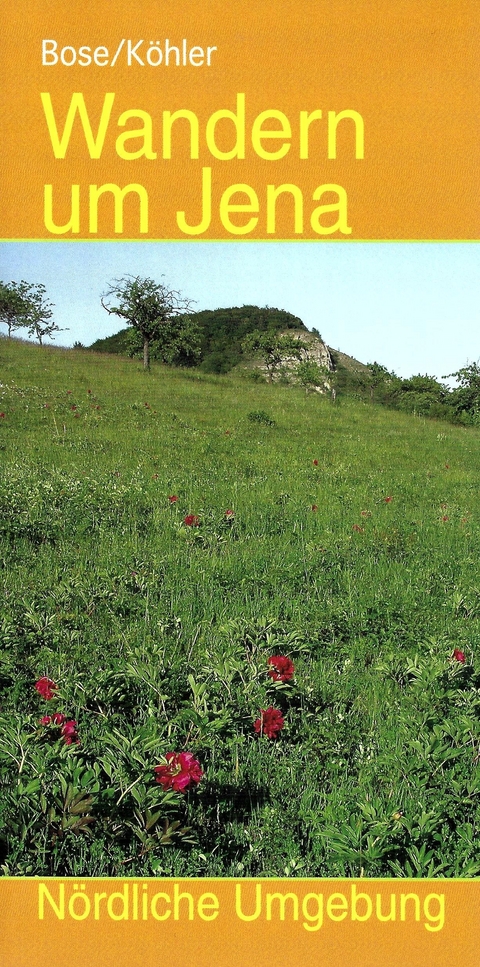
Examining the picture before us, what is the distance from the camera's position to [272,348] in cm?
4200

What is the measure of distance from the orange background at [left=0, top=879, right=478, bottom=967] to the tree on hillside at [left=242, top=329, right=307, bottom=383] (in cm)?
3770

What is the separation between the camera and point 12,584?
5.26 meters

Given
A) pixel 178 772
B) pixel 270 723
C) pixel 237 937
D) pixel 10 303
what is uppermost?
pixel 10 303

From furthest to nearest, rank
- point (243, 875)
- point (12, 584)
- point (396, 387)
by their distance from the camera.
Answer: point (396, 387), point (12, 584), point (243, 875)

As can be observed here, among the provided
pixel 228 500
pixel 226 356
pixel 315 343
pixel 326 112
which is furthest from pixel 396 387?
pixel 326 112

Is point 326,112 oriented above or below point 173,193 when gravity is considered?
above

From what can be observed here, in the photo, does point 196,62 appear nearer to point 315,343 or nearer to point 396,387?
point 315,343

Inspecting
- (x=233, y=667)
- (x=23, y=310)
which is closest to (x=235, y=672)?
(x=233, y=667)

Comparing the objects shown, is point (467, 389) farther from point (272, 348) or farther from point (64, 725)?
point (64, 725)

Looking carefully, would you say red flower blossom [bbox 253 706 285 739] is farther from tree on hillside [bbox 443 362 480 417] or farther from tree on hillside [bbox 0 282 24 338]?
tree on hillside [bbox 443 362 480 417]

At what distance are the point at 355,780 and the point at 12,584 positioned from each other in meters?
3.38

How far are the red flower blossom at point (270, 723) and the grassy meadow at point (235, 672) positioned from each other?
0.05 m

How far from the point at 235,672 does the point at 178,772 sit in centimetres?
121

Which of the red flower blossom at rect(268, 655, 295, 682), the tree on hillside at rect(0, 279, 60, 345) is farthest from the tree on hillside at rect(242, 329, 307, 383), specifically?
the red flower blossom at rect(268, 655, 295, 682)
